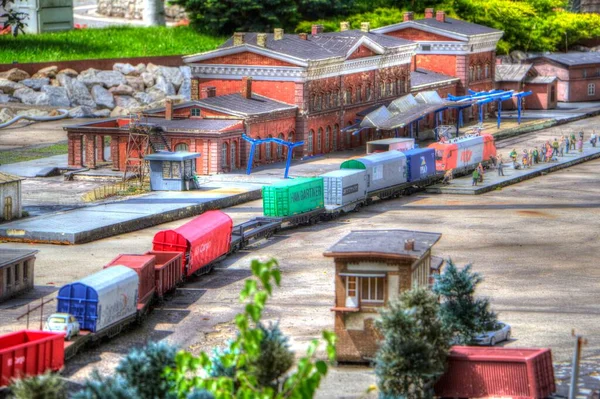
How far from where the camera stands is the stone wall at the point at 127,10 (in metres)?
142

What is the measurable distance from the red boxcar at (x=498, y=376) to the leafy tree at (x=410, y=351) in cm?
68

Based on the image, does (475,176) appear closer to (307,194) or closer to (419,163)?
(419,163)

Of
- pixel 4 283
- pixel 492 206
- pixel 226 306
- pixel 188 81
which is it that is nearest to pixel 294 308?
pixel 226 306

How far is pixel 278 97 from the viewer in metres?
89.3

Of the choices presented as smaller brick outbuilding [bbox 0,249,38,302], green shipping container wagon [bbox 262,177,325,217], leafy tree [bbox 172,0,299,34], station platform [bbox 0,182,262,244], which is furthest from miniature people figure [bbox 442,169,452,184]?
leafy tree [bbox 172,0,299,34]

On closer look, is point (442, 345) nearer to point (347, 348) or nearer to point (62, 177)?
point (347, 348)

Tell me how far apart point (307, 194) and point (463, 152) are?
20661 millimetres

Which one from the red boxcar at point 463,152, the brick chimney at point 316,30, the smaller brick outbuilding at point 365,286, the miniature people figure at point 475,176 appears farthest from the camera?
the brick chimney at point 316,30

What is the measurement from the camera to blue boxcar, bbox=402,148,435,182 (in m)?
77.8

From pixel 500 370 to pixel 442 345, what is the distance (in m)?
1.82

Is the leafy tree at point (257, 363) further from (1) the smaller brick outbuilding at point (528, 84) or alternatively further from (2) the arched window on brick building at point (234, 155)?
(1) the smaller brick outbuilding at point (528, 84)

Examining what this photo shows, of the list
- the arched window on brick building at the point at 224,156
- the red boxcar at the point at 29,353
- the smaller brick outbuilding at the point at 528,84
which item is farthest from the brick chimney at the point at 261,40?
the red boxcar at the point at 29,353

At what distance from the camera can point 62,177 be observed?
78812 millimetres

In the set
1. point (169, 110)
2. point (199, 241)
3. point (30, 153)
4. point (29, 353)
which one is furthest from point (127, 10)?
point (29, 353)
